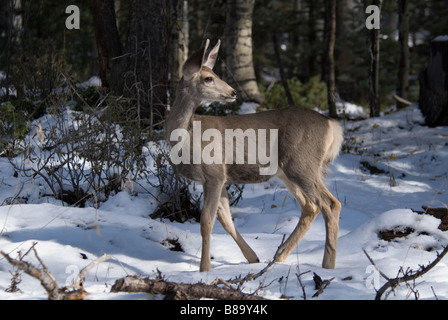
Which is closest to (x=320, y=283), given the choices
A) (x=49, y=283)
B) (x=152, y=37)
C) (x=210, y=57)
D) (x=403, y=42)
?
(x=49, y=283)

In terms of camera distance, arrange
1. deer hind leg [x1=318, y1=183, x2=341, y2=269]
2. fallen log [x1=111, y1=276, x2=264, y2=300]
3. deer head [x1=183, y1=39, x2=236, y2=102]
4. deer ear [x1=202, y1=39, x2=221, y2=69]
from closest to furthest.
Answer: fallen log [x1=111, y1=276, x2=264, y2=300] → deer hind leg [x1=318, y1=183, x2=341, y2=269] → deer head [x1=183, y1=39, x2=236, y2=102] → deer ear [x1=202, y1=39, x2=221, y2=69]

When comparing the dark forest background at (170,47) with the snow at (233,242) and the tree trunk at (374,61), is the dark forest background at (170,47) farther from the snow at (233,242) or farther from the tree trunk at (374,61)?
the snow at (233,242)

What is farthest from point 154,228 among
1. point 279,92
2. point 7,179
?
point 279,92

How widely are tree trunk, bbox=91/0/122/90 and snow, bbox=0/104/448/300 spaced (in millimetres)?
2774

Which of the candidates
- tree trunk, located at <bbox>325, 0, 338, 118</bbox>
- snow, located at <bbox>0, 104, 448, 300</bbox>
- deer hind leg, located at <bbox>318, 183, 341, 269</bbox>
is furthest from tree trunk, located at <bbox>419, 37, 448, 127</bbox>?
deer hind leg, located at <bbox>318, 183, 341, 269</bbox>

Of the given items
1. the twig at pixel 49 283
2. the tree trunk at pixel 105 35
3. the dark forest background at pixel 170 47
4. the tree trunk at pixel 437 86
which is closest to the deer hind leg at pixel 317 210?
the twig at pixel 49 283

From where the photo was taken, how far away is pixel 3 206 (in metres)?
5.59

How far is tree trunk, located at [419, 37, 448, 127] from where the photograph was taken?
34.8ft

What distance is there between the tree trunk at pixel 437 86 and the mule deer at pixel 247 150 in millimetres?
6022

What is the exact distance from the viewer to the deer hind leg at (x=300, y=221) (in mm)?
5191

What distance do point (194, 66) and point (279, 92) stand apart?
9.45 m

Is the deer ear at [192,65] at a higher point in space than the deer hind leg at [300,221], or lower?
higher

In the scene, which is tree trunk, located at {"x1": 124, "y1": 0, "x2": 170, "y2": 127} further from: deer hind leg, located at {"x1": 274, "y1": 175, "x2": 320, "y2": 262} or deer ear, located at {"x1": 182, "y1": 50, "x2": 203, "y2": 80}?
deer hind leg, located at {"x1": 274, "y1": 175, "x2": 320, "y2": 262}

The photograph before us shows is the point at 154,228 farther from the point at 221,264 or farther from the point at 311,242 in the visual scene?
the point at 311,242
